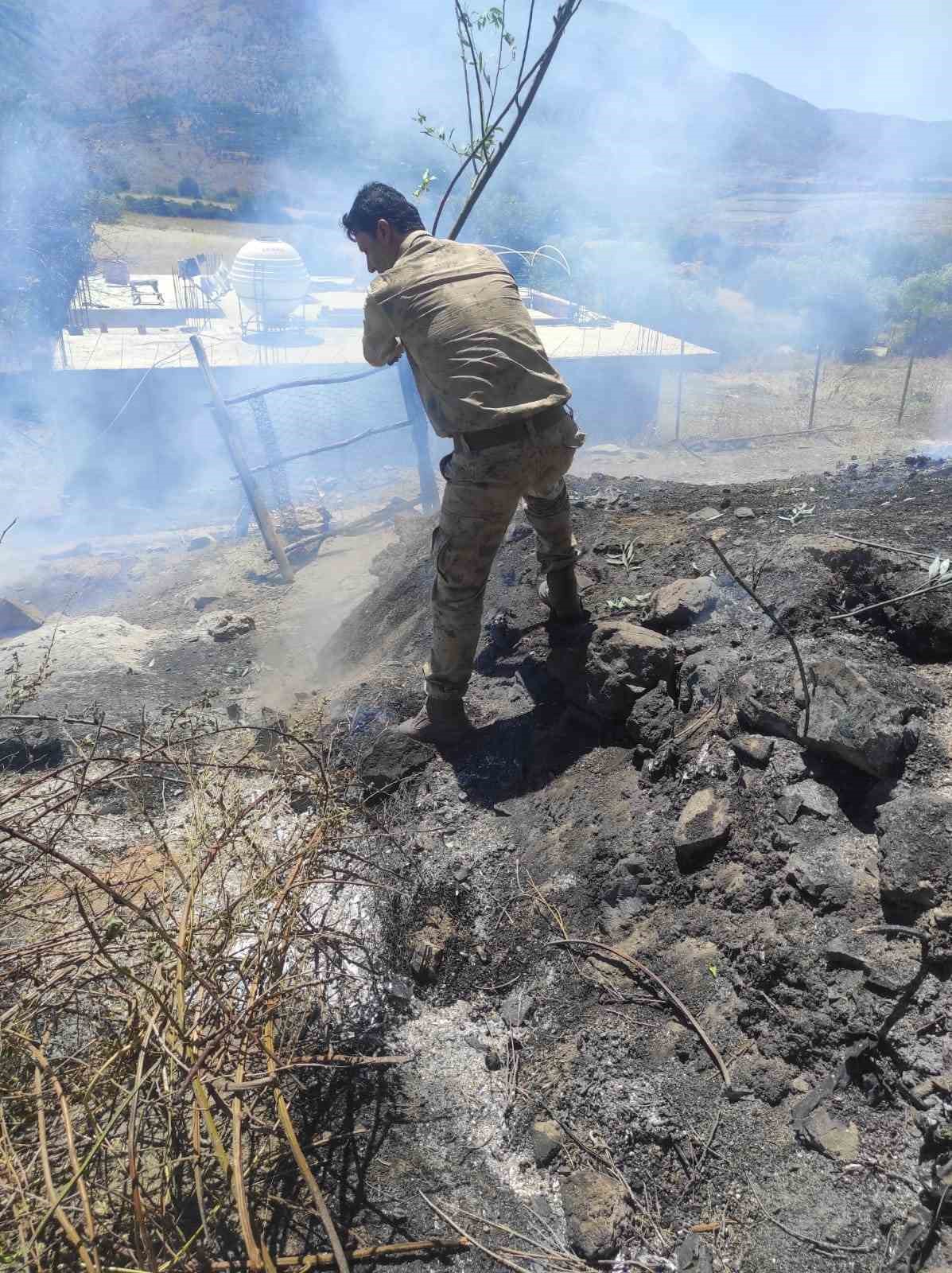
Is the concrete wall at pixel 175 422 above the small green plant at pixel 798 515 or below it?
below

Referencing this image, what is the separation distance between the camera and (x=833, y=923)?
75.9 inches

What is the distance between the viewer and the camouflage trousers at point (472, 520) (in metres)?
2.76

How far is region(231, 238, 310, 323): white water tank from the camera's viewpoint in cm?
1412

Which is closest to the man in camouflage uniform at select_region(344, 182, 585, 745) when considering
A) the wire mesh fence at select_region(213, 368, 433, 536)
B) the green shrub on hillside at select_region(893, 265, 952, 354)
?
the wire mesh fence at select_region(213, 368, 433, 536)

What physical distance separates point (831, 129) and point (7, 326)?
54658 millimetres

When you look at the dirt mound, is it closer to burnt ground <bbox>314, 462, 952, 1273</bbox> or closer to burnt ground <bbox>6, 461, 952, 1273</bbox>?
burnt ground <bbox>314, 462, 952, 1273</bbox>

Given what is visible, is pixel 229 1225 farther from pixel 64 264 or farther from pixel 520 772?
pixel 64 264

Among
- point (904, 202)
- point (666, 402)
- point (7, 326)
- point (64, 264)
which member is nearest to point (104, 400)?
point (7, 326)

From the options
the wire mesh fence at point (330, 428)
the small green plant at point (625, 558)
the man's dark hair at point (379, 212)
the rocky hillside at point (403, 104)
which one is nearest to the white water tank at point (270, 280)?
the wire mesh fence at point (330, 428)

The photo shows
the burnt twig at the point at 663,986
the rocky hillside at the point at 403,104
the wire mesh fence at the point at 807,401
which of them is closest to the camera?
the burnt twig at the point at 663,986

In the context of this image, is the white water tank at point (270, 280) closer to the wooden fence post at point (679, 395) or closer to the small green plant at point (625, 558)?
the wooden fence post at point (679, 395)

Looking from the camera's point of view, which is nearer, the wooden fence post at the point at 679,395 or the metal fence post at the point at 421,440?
the metal fence post at the point at 421,440

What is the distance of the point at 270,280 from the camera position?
14.2 m

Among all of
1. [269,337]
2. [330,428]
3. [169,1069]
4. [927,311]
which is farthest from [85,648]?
[927,311]
